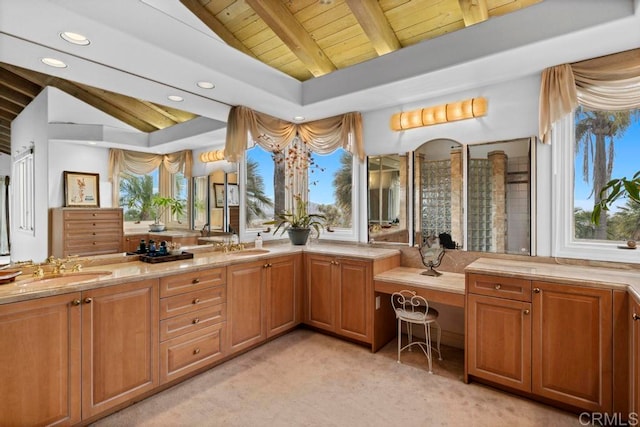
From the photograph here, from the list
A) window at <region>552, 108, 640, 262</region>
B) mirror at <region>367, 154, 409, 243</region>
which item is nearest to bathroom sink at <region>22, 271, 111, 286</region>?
mirror at <region>367, 154, 409, 243</region>

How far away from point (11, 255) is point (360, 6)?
2956 millimetres

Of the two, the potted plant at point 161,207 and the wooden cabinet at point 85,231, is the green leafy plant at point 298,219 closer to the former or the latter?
the potted plant at point 161,207

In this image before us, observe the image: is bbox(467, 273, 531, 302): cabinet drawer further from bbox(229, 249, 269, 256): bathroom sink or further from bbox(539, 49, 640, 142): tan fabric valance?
bbox(229, 249, 269, 256): bathroom sink

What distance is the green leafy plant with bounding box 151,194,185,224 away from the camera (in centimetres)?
268

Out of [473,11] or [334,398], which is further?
[473,11]

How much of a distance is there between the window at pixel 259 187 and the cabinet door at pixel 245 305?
94 cm

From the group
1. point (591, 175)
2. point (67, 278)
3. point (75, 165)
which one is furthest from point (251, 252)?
point (591, 175)

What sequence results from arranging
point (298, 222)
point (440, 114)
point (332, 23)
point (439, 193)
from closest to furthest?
point (332, 23), point (440, 114), point (439, 193), point (298, 222)

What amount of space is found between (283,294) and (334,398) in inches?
48.7

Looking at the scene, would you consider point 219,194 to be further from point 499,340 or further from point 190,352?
point 499,340

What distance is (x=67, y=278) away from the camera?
6.95ft

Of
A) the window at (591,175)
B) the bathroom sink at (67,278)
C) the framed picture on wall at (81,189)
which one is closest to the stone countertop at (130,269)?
the bathroom sink at (67,278)

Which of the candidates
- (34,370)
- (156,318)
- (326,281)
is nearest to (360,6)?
(326,281)

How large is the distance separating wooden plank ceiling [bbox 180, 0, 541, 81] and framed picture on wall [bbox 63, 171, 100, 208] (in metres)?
1.51
